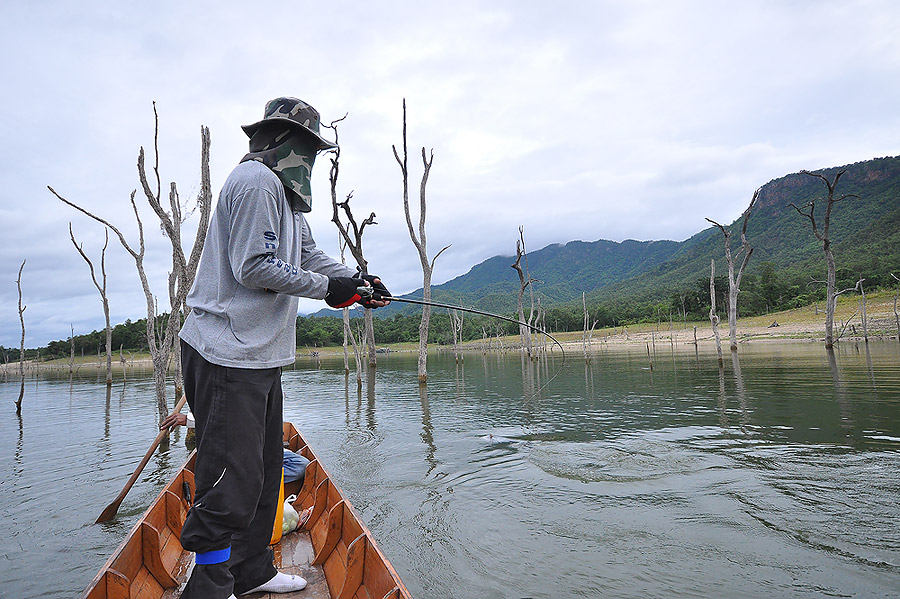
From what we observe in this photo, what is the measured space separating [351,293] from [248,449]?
36.0 inches

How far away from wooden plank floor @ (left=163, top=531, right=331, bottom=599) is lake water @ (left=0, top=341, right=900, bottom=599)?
111cm

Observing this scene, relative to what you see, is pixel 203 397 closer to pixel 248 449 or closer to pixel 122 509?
pixel 248 449

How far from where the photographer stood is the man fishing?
2.25 m

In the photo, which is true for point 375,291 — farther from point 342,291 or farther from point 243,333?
point 243,333

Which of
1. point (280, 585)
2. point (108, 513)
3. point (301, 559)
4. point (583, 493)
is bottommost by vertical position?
point (583, 493)

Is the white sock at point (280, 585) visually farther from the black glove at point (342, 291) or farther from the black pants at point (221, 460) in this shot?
the black glove at point (342, 291)

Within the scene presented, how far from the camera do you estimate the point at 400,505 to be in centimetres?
657

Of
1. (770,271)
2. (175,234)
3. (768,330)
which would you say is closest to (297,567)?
(175,234)

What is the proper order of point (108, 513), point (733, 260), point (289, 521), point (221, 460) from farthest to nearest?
point (733, 260) → point (108, 513) → point (289, 521) → point (221, 460)

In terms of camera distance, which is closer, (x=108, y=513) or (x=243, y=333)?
(x=243, y=333)

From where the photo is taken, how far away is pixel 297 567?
3600mm

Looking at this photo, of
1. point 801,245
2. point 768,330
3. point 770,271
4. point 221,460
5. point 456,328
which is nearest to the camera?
point 221,460

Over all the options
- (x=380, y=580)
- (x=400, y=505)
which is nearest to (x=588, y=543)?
(x=400, y=505)

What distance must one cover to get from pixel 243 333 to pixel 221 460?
0.58 meters
